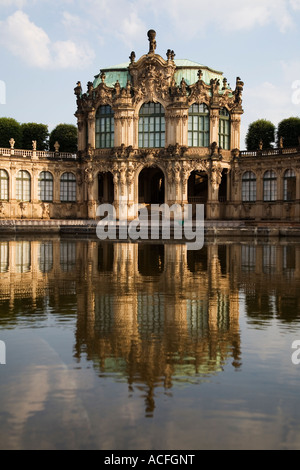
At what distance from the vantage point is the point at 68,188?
225 feet

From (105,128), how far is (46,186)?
33.3 ft

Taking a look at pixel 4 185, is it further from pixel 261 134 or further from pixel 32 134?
pixel 261 134

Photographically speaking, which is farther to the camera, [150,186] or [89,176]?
[150,186]

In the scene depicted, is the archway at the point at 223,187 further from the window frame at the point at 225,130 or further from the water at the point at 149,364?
the water at the point at 149,364

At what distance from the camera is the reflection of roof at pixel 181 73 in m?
65.7

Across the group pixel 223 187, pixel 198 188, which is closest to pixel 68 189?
pixel 198 188

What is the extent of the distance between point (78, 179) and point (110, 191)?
4348 millimetres

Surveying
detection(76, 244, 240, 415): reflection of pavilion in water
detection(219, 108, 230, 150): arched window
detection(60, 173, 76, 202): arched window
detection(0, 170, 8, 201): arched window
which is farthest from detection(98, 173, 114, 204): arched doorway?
detection(76, 244, 240, 415): reflection of pavilion in water

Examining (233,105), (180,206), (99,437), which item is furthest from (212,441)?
(233,105)

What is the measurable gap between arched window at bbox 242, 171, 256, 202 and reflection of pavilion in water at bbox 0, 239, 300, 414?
36827 mm

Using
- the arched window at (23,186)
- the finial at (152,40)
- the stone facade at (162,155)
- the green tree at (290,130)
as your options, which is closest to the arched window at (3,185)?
the stone facade at (162,155)

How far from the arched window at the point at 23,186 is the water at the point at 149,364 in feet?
160

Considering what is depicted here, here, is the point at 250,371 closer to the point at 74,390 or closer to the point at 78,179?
the point at 74,390

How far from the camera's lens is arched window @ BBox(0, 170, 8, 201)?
211 ft
